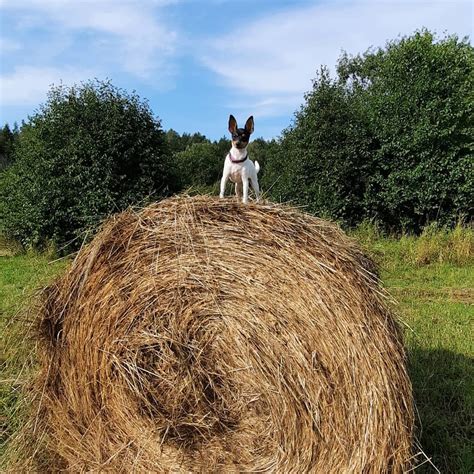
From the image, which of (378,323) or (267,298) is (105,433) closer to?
(267,298)

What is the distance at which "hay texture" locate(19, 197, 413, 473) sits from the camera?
2.65 meters

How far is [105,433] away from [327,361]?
1.36 m

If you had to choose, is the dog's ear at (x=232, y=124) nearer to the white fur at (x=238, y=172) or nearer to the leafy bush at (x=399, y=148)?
the white fur at (x=238, y=172)

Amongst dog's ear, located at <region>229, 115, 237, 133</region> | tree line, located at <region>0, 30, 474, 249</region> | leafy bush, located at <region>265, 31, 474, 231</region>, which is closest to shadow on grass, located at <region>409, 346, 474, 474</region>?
dog's ear, located at <region>229, 115, 237, 133</region>

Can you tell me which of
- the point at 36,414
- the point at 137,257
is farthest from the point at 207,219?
the point at 36,414

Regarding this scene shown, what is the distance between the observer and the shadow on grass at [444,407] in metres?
3.21

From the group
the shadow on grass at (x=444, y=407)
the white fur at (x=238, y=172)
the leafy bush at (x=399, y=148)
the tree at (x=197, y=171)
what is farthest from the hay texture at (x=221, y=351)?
the leafy bush at (x=399, y=148)

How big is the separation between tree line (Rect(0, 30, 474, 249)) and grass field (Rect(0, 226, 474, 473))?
6.53 ft

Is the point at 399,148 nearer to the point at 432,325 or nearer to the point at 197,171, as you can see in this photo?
the point at 197,171

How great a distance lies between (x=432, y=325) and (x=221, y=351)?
3.71 metres

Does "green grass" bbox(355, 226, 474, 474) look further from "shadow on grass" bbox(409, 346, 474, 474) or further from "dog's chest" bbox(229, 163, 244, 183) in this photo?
"dog's chest" bbox(229, 163, 244, 183)

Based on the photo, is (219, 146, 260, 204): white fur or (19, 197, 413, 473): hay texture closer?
(19, 197, 413, 473): hay texture

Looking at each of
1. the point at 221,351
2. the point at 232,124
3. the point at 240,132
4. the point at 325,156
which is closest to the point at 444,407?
the point at 221,351

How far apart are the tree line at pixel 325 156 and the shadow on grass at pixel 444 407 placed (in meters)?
7.61
